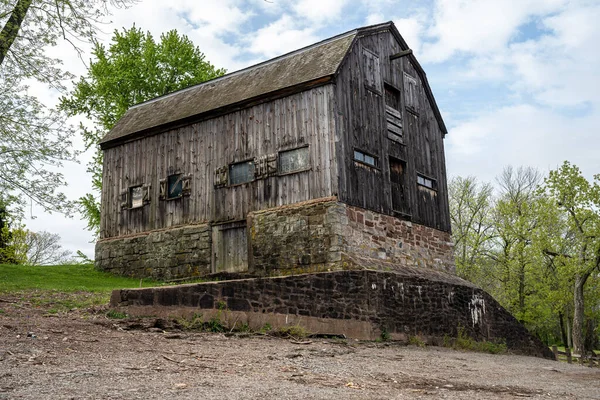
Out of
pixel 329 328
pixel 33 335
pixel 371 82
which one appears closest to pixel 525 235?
pixel 371 82

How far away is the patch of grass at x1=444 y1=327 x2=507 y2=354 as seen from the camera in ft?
55.9

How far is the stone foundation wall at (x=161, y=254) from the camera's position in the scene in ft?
62.7

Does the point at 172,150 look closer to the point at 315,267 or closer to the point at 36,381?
the point at 315,267

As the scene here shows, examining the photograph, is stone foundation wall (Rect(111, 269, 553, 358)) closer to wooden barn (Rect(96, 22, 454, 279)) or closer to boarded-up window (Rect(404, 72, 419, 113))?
wooden barn (Rect(96, 22, 454, 279))

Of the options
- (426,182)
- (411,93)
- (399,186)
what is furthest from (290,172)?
(411,93)

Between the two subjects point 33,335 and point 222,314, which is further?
point 222,314

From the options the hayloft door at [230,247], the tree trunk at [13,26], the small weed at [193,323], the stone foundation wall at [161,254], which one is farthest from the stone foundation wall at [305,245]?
the tree trunk at [13,26]

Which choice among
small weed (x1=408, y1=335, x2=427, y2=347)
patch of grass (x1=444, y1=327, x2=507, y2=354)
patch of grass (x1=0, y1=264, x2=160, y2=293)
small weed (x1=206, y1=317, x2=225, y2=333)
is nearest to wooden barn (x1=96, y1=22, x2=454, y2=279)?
patch of grass (x1=0, y1=264, x2=160, y2=293)

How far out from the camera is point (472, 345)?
17375mm

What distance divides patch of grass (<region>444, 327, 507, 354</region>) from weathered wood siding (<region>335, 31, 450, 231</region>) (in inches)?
170

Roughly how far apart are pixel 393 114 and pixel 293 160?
464 cm

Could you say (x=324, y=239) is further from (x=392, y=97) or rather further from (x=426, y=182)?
(x=392, y=97)

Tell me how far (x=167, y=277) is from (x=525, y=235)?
20925 millimetres

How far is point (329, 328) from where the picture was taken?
13.8 m
